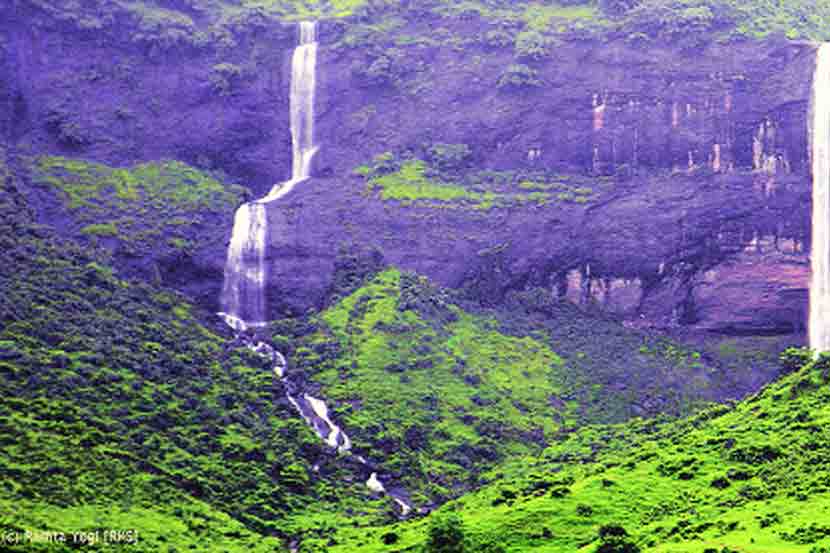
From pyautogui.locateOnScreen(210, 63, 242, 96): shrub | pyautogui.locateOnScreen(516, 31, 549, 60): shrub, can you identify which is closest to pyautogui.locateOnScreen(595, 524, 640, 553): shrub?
pyautogui.locateOnScreen(516, 31, 549, 60): shrub

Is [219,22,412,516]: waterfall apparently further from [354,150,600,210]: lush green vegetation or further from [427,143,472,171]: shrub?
[427,143,472,171]: shrub

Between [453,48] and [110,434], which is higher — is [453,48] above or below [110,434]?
above

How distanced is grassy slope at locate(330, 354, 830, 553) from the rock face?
21.0 m

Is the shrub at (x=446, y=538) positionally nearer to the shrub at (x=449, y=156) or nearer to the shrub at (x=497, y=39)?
the shrub at (x=449, y=156)

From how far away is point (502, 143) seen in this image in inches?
3091

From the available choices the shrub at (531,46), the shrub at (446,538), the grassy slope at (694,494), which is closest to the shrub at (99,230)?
the shrub at (531,46)

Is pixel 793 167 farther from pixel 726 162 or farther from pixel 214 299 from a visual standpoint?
pixel 214 299

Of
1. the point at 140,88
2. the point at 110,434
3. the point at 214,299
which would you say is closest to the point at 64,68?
the point at 140,88

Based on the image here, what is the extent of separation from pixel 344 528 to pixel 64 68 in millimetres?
43258

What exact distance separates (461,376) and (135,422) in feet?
58.8

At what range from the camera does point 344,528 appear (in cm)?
4884

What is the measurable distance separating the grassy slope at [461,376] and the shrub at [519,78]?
1467cm

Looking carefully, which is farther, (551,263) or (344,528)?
(551,263)

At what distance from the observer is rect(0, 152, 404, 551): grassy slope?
149 ft
